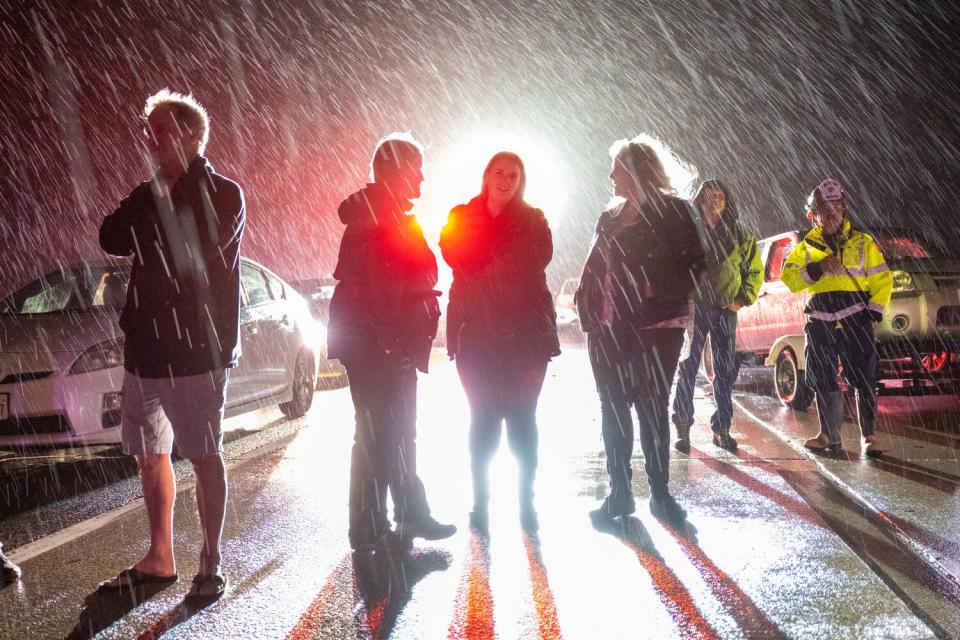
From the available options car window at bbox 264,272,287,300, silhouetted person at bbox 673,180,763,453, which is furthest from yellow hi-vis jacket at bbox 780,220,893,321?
car window at bbox 264,272,287,300

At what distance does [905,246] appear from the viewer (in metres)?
7.72

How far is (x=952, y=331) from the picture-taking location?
7.05m

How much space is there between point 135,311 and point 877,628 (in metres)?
2.93

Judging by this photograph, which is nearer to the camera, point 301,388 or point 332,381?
point 301,388

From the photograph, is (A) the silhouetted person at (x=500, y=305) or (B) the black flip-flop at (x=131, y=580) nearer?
(B) the black flip-flop at (x=131, y=580)

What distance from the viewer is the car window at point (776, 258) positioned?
891cm

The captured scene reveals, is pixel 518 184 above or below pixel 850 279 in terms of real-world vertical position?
above

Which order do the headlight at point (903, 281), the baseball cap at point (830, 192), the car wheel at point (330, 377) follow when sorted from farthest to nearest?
the car wheel at point (330, 377), the headlight at point (903, 281), the baseball cap at point (830, 192)

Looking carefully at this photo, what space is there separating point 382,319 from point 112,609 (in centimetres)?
155

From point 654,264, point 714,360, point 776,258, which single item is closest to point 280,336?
point 714,360

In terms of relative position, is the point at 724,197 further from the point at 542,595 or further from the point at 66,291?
the point at 66,291

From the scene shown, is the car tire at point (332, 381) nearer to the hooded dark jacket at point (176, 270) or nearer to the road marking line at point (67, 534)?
the road marking line at point (67, 534)

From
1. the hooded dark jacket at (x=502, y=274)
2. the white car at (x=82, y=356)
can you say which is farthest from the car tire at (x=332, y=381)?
the hooded dark jacket at (x=502, y=274)

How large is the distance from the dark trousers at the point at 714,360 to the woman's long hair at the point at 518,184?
Result: 248 centimetres
